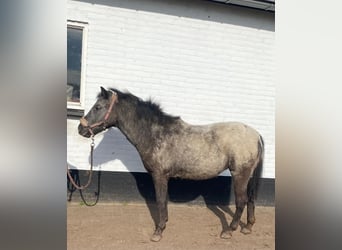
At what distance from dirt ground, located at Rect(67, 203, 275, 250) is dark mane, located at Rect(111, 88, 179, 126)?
3.02ft

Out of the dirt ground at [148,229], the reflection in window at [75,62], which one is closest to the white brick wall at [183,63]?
the reflection in window at [75,62]

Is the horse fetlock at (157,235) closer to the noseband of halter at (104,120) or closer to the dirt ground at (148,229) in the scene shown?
the dirt ground at (148,229)

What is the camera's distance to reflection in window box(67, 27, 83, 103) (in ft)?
10.9

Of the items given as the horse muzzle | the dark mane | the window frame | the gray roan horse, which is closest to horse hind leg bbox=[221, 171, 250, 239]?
→ the gray roan horse

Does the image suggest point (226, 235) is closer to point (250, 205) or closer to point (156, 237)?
point (250, 205)

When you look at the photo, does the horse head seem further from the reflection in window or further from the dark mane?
the reflection in window

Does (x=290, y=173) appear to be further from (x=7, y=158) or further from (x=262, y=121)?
(x=262, y=121)

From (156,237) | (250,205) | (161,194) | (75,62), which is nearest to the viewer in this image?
(156,237)

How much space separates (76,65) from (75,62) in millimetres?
30

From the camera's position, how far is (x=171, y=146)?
2.91m

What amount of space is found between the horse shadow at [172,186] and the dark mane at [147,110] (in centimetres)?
78

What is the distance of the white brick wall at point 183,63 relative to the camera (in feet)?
11.7

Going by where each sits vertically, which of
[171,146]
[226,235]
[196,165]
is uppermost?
[171,146]

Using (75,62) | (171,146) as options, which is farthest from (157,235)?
(75,62)
